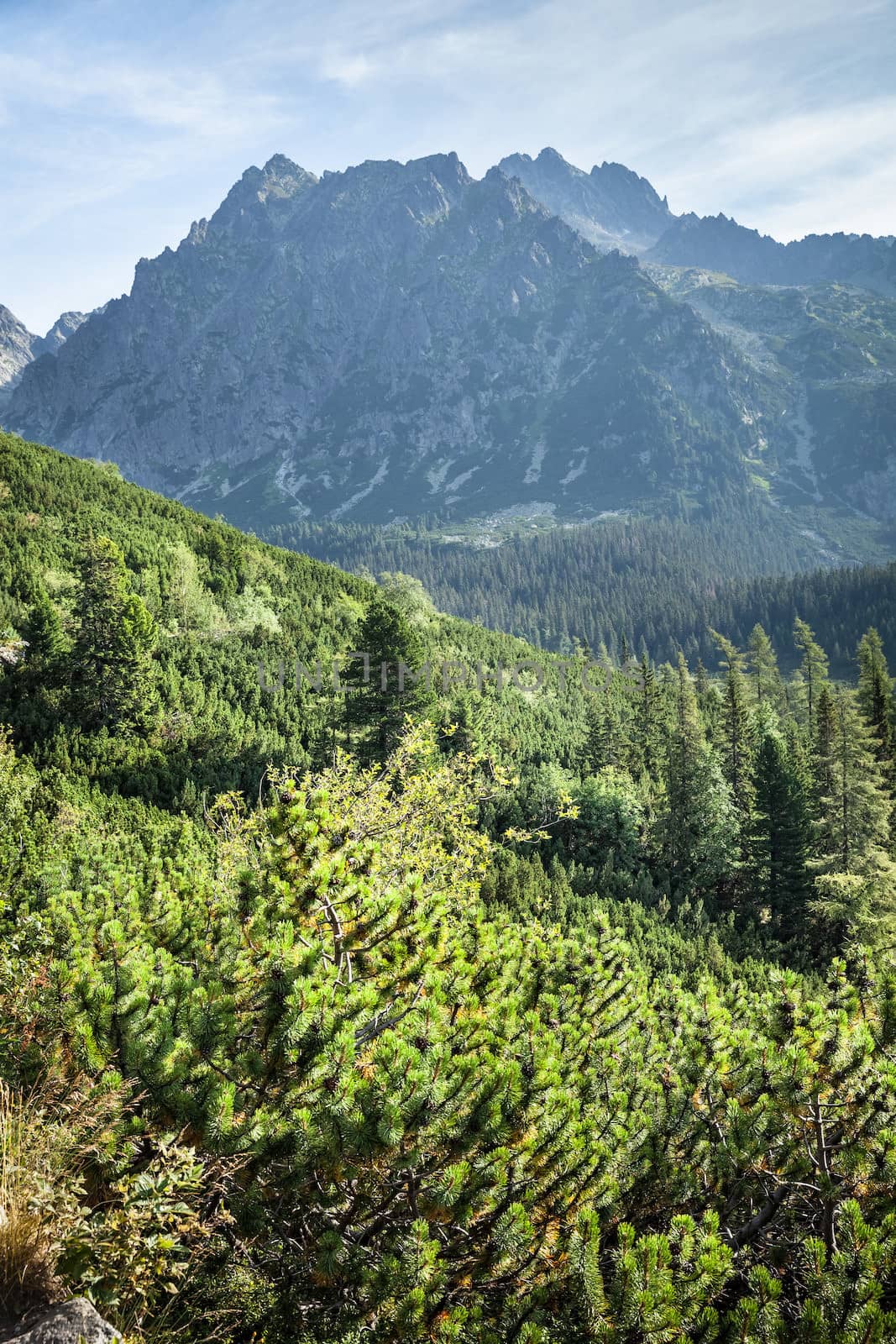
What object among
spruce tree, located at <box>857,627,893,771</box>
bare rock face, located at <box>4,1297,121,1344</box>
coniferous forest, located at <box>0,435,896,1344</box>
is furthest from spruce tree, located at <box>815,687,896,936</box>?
bare rock face, located at <box>4,1297,121,1344</box>

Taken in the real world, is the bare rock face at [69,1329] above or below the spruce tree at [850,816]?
above

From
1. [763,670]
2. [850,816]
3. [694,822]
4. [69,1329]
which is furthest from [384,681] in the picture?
[763,670]

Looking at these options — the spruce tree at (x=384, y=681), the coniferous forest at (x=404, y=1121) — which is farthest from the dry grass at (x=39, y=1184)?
the spruce tree at (x=384, y=681)

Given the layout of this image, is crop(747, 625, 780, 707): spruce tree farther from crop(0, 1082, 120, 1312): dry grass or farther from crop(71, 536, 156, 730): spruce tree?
crop(0, 1082, 120, 1312): dry grass

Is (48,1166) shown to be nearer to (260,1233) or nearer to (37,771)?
(260,1233)

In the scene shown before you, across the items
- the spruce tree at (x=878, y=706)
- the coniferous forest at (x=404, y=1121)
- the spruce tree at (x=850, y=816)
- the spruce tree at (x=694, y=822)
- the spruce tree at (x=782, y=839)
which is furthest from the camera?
the spruce tree at (x=878, y=706)

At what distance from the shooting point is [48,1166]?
183 inches

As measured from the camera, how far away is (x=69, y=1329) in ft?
13.2

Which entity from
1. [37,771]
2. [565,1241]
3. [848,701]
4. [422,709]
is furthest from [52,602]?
[848,701]

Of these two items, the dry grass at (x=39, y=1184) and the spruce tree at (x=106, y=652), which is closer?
the dry grass at (x=39, y=1184)

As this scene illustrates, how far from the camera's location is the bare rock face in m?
3.94

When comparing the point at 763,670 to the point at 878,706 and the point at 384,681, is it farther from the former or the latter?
the point at 384,681

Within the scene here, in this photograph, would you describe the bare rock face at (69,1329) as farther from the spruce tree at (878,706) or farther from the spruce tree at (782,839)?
the spruce tree at (878,706)

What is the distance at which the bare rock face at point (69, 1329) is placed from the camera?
3941mm
